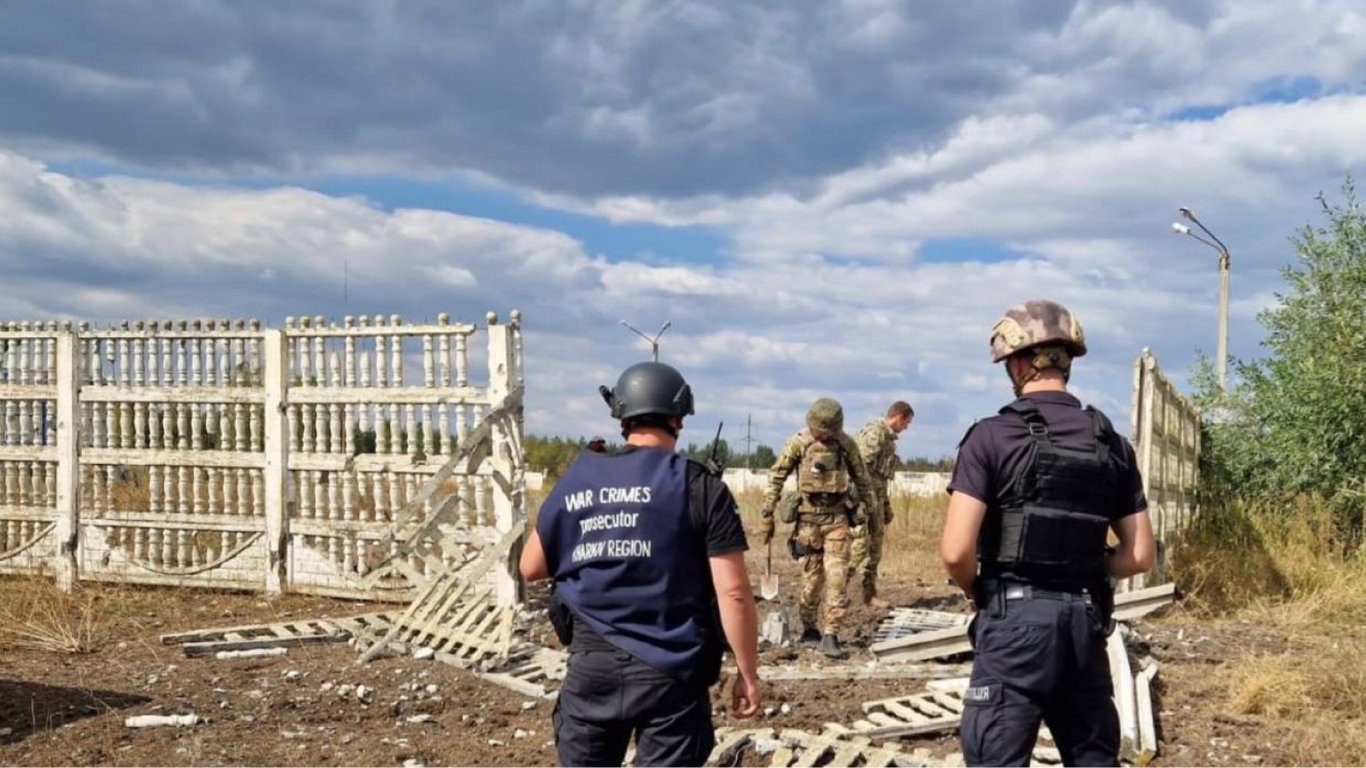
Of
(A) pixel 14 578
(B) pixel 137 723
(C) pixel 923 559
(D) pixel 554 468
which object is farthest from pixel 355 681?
(D) pixel 554 468

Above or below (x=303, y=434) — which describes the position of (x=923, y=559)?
below

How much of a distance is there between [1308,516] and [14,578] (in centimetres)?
1507

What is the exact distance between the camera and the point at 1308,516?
46.6 feet

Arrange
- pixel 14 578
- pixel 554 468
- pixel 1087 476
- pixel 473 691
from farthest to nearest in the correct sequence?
1. pixel 554 468
2. pixel 14 578
3. pixel 473 691
4. pixel 1087 476

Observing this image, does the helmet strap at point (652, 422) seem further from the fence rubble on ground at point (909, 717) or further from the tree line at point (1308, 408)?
the tree line at point (1308, 408)

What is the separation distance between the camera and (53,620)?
Answer: 36.8 ft

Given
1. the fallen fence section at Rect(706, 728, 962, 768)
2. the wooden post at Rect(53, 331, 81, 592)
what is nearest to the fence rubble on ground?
the fallen fence section at Rect(706, 728, 962, 768)

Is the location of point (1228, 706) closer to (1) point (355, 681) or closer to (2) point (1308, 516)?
(1) point (355, 681)

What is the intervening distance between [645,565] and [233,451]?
10922mm

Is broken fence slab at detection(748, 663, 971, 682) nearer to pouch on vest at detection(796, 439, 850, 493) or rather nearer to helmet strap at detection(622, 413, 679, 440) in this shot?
pouch on vest at detection(796, 439, 850, 493)

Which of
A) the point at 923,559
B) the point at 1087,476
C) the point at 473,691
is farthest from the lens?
the point at 923,559

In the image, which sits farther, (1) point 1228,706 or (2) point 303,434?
(2) point 303,434

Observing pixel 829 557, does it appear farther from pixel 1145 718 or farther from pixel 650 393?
pixel 650 393

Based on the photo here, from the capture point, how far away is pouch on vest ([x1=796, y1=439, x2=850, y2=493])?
9.71 m
